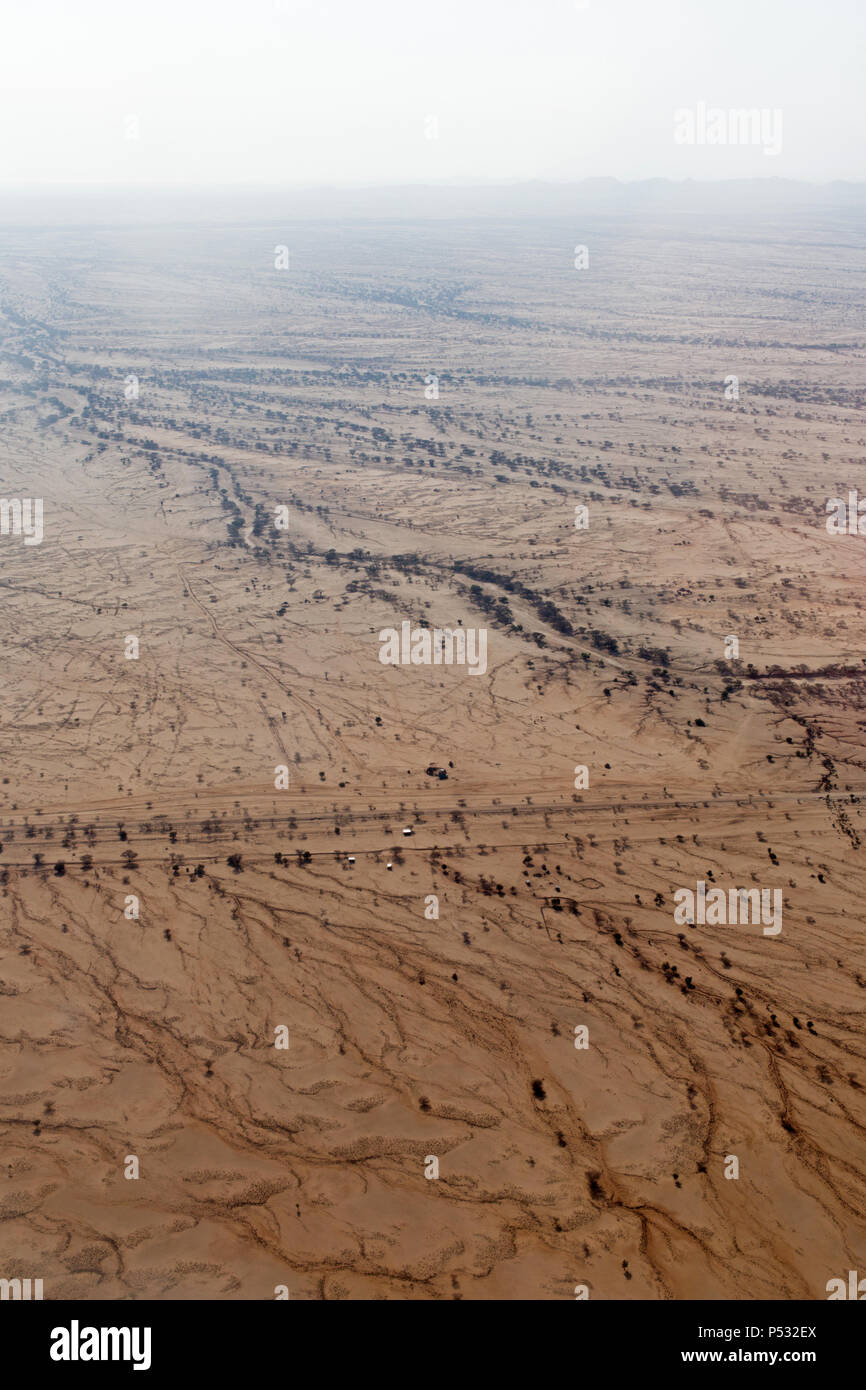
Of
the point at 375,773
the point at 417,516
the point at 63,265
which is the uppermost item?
the point at 63,265

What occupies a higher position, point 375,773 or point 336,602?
point 336,602

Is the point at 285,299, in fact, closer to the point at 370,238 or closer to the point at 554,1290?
the point at 370,238

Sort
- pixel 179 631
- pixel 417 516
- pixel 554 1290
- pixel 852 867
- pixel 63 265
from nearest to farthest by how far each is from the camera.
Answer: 1. pixel 554 1290
2. pixel 852 867
3. pixel 179 631
4. pixel 417 516
5. pixel 63 265

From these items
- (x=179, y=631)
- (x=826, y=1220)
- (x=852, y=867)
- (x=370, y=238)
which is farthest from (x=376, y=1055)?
(x=370, y=238)

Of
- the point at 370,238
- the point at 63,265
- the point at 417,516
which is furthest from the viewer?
the point at 370,238

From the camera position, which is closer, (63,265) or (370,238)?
(63,265)

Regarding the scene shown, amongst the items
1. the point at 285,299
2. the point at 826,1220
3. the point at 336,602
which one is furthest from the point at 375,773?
the point at 285,299

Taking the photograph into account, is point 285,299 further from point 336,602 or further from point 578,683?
point 578,683
